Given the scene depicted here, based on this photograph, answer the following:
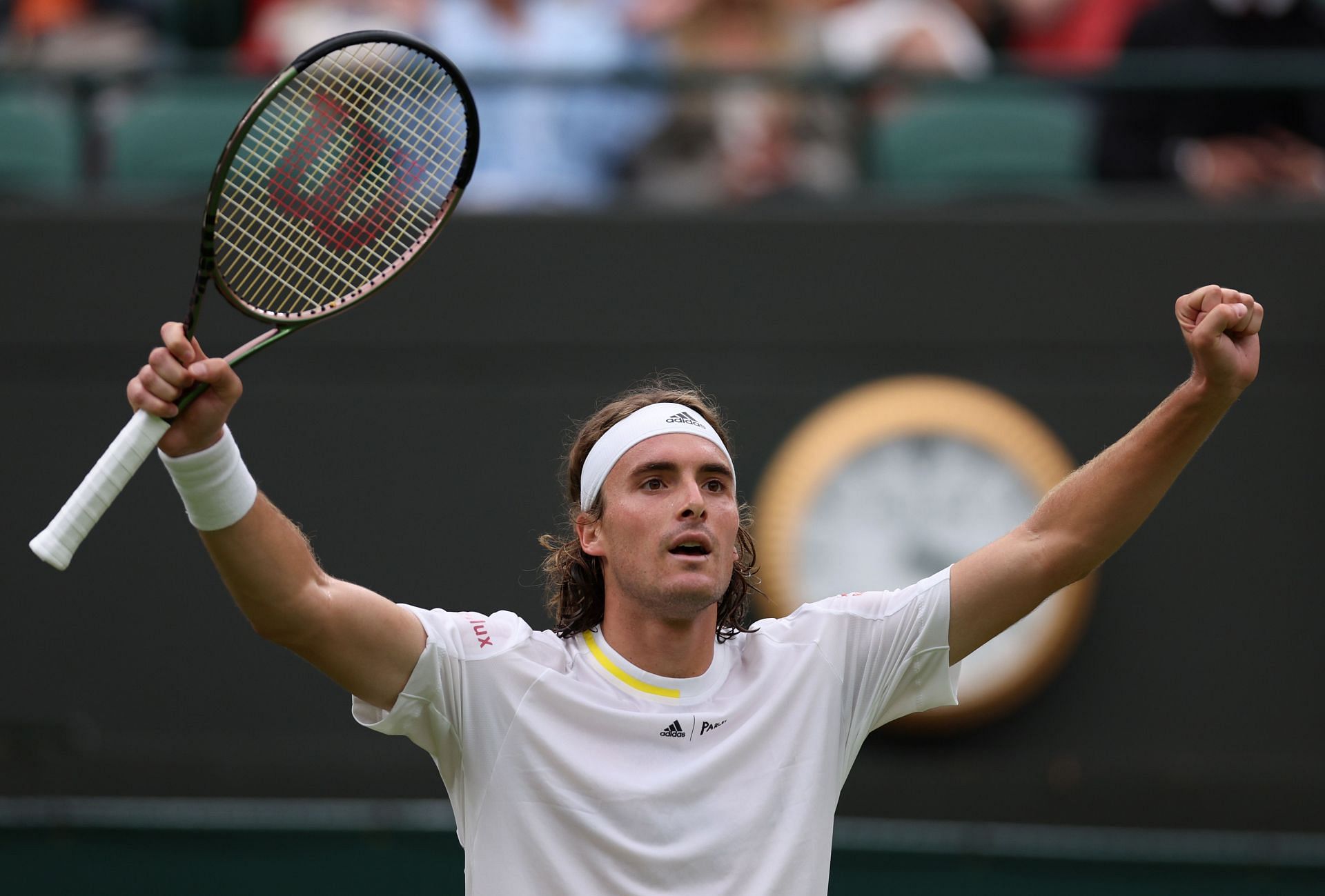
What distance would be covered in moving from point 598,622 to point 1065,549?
1034 mm

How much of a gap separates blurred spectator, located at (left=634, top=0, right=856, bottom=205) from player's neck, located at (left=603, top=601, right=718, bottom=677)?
13.3 ft

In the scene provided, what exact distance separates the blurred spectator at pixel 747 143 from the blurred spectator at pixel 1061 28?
45.1 inches

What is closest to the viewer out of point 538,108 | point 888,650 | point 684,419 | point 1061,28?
point 888,650

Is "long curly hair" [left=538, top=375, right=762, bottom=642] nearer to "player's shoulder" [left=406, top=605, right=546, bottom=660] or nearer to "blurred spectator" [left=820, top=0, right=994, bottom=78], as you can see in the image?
"player's shoulder" [left=406, top=605, right=546, bottom=660]

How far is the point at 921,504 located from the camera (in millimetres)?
7219

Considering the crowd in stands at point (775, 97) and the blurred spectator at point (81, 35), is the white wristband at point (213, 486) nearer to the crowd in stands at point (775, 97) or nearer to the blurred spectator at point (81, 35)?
the crowd in stands at point (775, 97)

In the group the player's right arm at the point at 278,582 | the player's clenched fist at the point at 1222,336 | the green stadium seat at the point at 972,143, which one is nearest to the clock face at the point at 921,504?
the green stadium seat at the point at 972,143

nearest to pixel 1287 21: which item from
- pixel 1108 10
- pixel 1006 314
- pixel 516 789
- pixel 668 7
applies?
pixel 1108 10

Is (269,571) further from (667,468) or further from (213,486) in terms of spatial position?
(667,468)

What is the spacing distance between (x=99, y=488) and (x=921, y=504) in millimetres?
4446

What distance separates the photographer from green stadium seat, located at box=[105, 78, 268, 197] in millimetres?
7613

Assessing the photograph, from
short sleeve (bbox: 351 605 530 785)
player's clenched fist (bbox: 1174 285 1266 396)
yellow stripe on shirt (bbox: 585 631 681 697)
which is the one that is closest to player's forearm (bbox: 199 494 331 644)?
short sleeve (bbox: 351 605 530 785)

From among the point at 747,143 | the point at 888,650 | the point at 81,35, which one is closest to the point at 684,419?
the point at 888,650

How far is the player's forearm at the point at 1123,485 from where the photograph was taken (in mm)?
3580
